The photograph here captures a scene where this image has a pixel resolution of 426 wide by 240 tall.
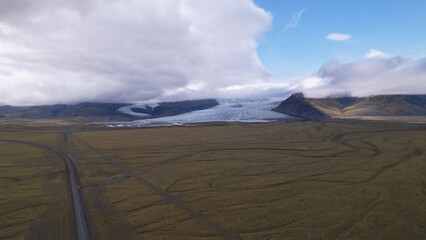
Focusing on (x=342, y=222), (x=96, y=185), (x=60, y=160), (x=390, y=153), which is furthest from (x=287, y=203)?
(x=60, y=160)

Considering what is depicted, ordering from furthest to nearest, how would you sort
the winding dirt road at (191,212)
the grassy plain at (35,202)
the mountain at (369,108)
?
the mountain at (369,108)
the grassy plain at (35,202)
the winding dirt road at (191,212)

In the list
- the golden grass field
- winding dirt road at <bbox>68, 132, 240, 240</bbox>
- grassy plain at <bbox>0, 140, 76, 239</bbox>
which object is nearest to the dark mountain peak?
the golden grass field

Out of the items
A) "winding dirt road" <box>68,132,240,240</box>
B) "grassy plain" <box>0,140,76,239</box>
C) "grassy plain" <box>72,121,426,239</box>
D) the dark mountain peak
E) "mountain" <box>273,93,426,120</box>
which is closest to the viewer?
"winding dirt road" <box>68,132,240,240</box>

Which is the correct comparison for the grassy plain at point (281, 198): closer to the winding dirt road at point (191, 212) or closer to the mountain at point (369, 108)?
the winding dirt road at point (191, 212)

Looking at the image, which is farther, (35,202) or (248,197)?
(248,197)

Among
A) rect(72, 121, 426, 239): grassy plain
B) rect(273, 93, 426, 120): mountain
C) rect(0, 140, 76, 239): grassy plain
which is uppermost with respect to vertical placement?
rect(273, 93, 426, 120): mountain

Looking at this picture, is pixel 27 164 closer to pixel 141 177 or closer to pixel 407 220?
pixel 141 177

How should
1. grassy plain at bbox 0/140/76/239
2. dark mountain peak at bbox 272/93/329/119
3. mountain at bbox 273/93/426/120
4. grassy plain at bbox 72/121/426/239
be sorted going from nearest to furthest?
grassy plain at bbox 72/121/426/239 → grassy plain at bbox 0/140/76/239 → mountain at bbox 273/93/426/120 → dark mountain peak at bbox 272/93/329/119

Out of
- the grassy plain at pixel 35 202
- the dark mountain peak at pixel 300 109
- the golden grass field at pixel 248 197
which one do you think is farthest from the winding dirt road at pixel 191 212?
the dark mountain peak at pixel 300 109

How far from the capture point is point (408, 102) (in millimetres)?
183875

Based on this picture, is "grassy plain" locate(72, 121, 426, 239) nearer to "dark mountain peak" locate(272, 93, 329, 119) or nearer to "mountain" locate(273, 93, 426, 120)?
"mountain" locate(273, 93, 426, 120)

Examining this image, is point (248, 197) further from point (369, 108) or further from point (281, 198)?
point (369, 108)

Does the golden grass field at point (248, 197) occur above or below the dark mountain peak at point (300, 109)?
below

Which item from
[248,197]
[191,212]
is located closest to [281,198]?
[248,197]
